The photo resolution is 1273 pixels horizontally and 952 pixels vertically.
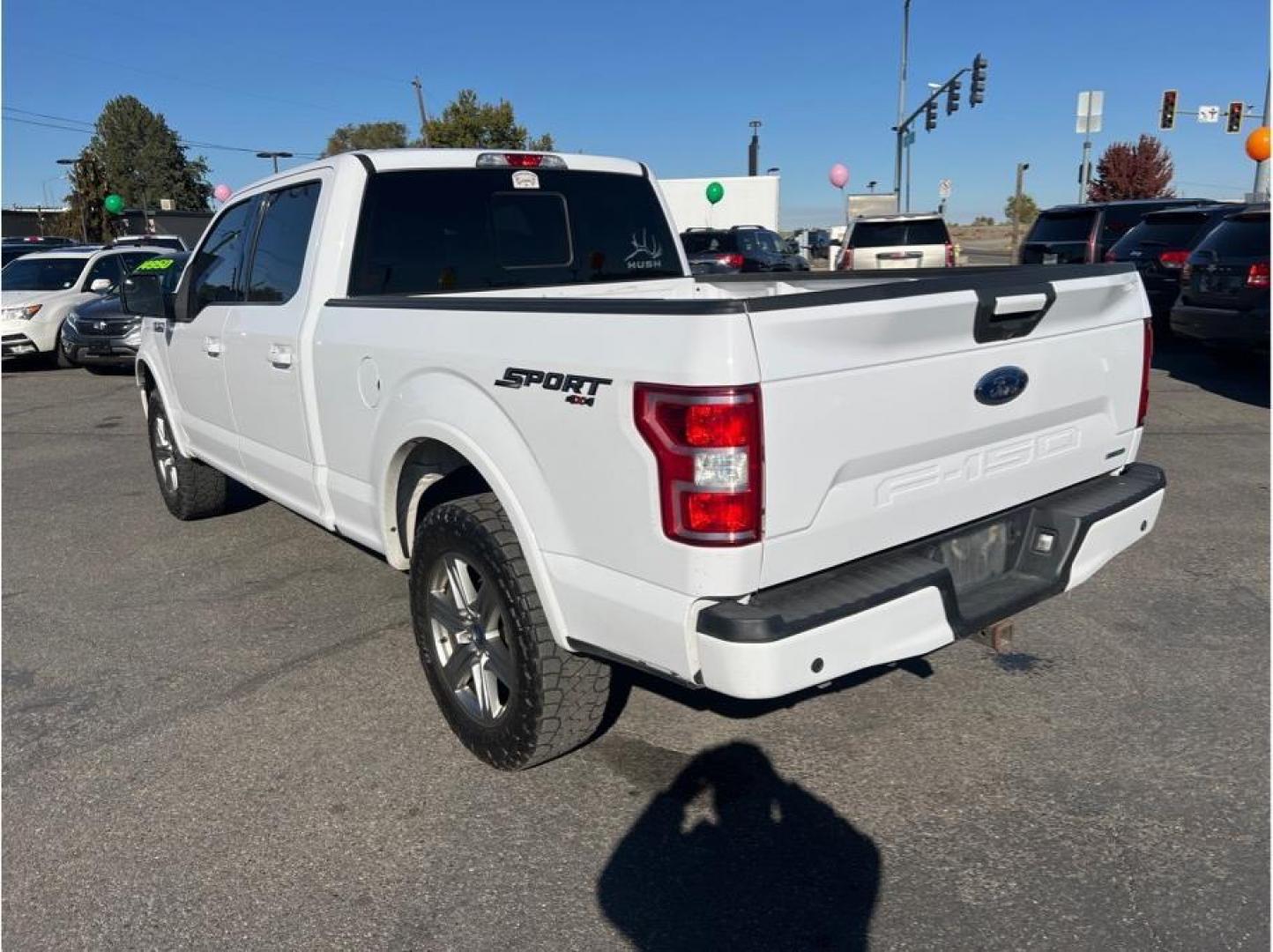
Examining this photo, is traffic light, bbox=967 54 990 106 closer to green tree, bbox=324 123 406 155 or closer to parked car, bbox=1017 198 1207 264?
parked car, bbox=1017 198 1207 264

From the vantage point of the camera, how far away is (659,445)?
7.72 ft

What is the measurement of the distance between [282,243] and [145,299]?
163 cm

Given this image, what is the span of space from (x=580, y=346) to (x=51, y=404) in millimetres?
11978

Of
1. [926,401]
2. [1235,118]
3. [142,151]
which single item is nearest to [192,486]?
[926,401]

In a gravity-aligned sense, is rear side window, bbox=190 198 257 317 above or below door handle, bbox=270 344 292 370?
above

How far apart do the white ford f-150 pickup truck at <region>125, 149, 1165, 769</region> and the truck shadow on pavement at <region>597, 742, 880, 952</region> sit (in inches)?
16.6

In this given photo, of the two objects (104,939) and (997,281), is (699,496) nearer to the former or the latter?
(997,281)

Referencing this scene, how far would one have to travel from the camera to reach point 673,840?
113 inches

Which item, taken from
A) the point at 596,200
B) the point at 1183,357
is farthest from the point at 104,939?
the point at 1183,357

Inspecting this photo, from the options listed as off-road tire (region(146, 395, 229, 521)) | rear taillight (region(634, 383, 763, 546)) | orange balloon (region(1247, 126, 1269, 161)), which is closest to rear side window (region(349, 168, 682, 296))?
rear taillight (region(634, 383, 763, 546))

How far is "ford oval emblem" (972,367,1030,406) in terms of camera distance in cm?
280

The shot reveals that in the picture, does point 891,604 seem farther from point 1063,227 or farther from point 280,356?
point 1063,227

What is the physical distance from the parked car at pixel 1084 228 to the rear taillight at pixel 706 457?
1381cm

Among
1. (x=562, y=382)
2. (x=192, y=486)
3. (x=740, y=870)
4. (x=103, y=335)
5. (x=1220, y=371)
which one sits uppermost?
(x=562, y=382)
